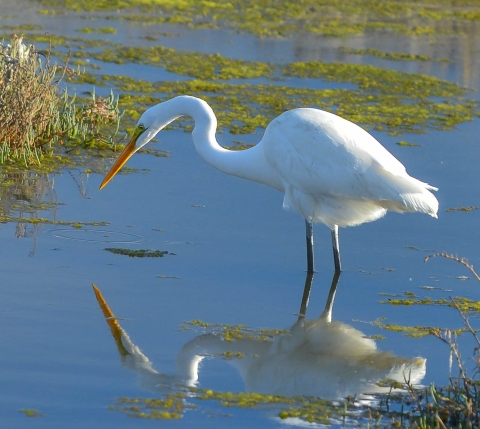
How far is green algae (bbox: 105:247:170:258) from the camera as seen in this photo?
5574 mm

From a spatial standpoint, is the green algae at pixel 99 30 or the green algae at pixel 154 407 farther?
the green algae at pixel 99 30

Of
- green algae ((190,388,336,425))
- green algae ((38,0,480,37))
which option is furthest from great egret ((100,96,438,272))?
green algae ((38,0,480,37))

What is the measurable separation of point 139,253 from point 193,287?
61 centimetres

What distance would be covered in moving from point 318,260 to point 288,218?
0.86m

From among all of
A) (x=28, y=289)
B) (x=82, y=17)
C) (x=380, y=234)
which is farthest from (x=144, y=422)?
(x=82, y=17)

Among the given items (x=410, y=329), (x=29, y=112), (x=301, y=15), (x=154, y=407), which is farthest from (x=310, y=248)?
(x=301, y=15)

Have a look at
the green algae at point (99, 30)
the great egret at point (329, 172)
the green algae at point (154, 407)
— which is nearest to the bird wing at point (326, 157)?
the great egret at point (329, 172)

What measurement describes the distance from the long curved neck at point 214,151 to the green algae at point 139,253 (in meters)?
0.74

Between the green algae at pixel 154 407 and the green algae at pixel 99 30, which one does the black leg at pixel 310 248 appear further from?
the green algae at pixel 99 30

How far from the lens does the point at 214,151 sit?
19.5 ft

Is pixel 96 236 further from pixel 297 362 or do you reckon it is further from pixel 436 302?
pixel 436 302

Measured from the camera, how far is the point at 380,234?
6.54 meters

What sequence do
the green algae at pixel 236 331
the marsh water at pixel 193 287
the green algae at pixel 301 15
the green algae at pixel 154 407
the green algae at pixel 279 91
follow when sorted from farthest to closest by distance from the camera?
the green algae at pixel 301 15
the green algae at pixel 279 91
the green algae at pixel 236 331
the marsh water at pixel 193 287
the green algae at pixel 154 407

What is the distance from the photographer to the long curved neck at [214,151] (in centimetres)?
580
